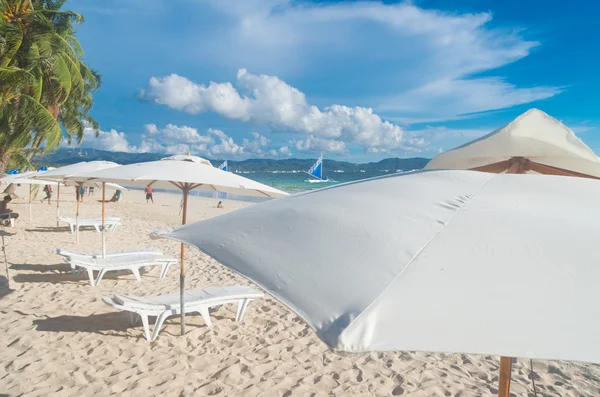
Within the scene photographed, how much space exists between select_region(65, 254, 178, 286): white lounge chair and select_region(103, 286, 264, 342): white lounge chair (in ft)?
7.15

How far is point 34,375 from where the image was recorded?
12.1ft

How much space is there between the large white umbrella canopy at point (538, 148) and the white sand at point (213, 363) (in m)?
2.38

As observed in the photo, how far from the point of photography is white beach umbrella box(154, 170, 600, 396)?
1160 mm

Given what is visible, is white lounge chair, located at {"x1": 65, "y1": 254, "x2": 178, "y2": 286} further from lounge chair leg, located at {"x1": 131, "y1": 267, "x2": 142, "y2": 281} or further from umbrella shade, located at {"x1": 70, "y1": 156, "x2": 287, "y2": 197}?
umbrella shade, located at {"x1": 70, "y1": 156, "x2": 287, "y2": 197}

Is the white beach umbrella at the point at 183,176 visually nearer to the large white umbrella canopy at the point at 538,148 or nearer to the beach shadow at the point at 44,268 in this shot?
the large white umbrella canopy at the point at 538,148

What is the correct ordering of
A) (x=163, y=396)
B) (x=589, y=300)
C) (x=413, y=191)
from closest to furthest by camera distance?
(x=589, y=300)
(x=413, y=191)
(x=163, y=396)

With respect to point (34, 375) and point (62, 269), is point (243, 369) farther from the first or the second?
point (62, 269)

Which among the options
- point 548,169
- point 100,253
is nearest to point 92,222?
point 100,253

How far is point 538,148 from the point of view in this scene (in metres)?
2.23

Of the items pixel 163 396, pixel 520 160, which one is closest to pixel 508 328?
pixel 520 160

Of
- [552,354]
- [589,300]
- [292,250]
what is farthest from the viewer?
[292,250]

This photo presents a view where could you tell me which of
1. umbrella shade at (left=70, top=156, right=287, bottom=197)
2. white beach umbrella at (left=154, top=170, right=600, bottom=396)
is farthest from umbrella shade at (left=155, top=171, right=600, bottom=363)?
umbrella shade at (left=70, top=156, right=287, bottom=197)

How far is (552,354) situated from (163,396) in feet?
11.1

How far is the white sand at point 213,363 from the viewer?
12.0ft
